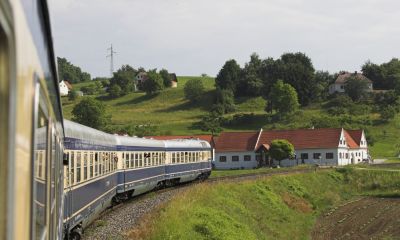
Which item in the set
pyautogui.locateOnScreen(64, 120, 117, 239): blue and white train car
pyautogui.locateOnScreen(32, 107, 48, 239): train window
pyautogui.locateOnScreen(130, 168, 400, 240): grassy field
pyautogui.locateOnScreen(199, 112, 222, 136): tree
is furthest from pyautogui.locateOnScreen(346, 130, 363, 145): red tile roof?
pyautogui.locateOnScreen(32, 107, 48, 239): train window

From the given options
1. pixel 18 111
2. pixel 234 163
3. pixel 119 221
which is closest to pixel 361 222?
pixel 119 221

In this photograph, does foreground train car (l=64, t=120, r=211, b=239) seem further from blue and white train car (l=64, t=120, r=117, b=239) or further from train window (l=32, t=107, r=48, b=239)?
train window (l=32, t=107, r=48, b=239)

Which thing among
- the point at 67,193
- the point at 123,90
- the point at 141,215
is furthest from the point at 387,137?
the point at 67,193

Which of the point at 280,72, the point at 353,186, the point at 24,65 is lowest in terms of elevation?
the point at 353,186

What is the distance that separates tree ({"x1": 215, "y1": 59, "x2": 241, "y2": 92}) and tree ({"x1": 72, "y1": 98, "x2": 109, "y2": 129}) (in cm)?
4774

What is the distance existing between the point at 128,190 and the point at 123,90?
13480cm

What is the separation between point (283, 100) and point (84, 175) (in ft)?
349

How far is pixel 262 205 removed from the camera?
35.2 meters

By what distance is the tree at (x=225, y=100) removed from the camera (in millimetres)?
131875

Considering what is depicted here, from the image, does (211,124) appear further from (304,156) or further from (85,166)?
(85,166)

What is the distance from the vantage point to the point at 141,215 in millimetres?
21531

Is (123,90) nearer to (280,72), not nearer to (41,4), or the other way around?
(280,72)

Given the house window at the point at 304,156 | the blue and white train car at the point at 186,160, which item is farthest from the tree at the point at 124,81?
the blue and white train car at the point at 186,160

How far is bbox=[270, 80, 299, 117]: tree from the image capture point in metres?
119
